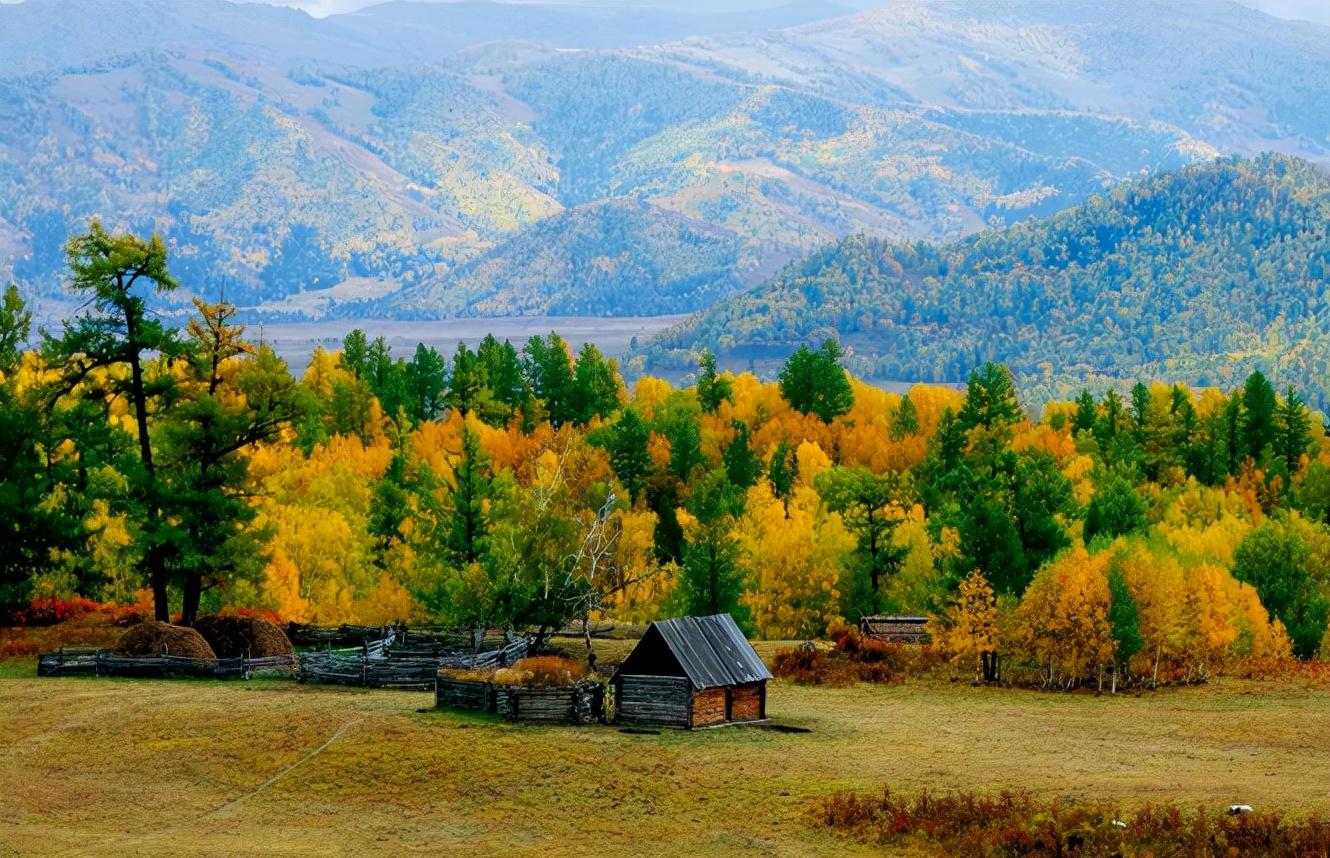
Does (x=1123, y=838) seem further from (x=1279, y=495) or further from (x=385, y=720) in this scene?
(x=1279, y=495)

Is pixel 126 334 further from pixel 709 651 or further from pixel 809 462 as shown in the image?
pixel 809 462

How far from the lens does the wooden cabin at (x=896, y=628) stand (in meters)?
103

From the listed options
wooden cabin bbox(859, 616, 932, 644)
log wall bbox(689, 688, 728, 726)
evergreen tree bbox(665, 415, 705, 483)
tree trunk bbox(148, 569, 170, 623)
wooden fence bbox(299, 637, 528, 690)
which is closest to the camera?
log wall bbox(689, 688, 728, 726)

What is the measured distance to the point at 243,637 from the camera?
83.0 meters

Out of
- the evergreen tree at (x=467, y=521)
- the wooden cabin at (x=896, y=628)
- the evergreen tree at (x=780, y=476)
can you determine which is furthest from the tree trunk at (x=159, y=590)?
the evergreen tree at (x=780, y=476)

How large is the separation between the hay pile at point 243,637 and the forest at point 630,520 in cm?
241

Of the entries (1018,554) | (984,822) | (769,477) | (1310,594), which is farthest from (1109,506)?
(984,822)

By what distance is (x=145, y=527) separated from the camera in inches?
3278

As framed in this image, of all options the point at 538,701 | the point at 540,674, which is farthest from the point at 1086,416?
the point at 538,701

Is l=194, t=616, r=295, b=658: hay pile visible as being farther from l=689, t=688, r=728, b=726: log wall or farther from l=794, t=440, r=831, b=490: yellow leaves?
l=794, t=440, r=831, b=490: yellow leaves

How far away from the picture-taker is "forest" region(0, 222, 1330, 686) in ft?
274

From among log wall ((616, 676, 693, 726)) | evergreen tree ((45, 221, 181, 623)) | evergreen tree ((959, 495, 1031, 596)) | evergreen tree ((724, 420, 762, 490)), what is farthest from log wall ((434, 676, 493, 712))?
evergreen tree ((724, 420, 762, 490))

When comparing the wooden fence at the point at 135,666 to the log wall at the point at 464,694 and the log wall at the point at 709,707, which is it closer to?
the log wall at the point at 464,694

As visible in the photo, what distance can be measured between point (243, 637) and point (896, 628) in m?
38.2
